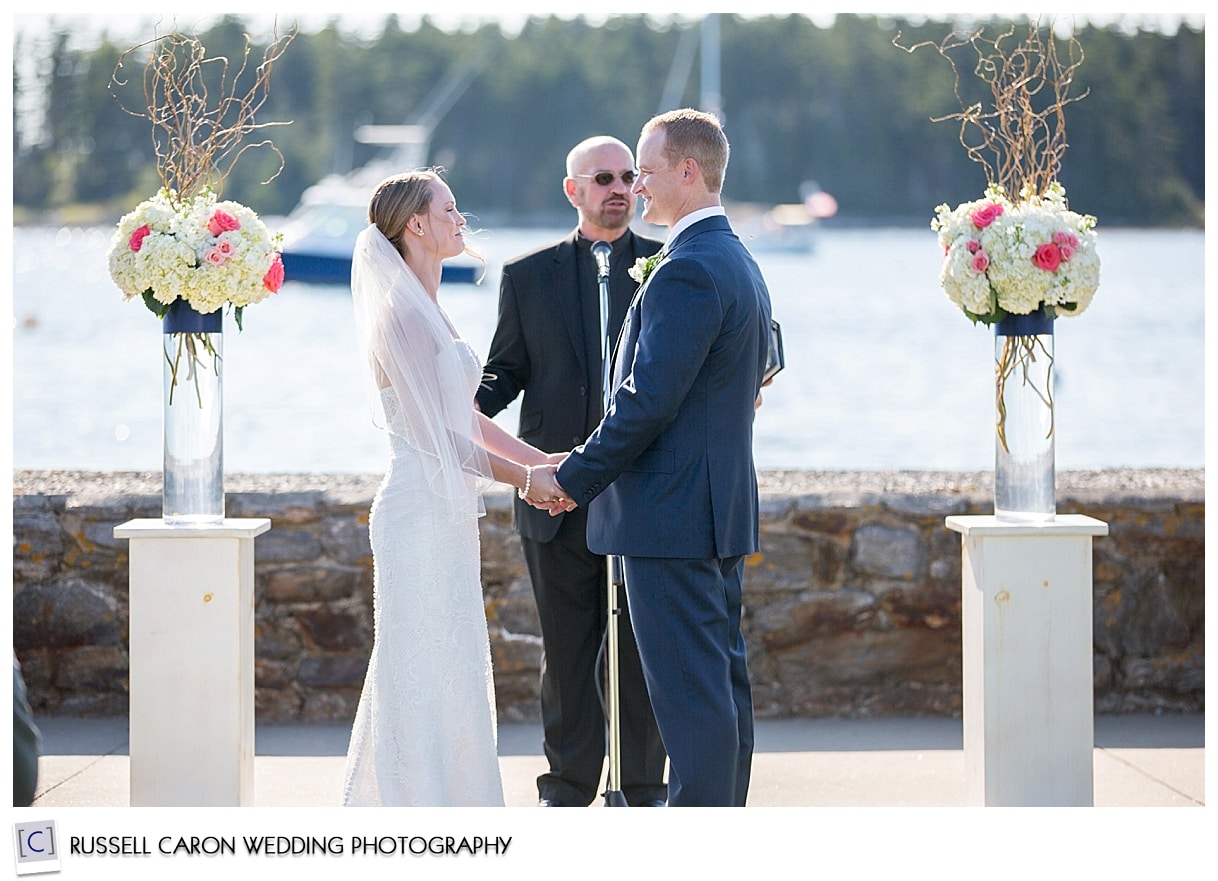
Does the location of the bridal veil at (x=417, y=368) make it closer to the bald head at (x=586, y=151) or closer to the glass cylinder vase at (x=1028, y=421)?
the bald head at (x=586, y=151)

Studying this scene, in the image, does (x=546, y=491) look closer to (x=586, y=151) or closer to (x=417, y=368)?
(x=417, y=368)

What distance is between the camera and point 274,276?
3650mm

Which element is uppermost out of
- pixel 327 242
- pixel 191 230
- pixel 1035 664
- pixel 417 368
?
pixel 327 242

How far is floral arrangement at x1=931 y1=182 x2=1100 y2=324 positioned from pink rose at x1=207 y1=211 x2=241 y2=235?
65.6 inches

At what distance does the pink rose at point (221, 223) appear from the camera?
11.7 ft

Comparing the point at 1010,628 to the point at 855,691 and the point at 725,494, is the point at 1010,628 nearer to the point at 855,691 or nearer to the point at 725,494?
the point at 725,494

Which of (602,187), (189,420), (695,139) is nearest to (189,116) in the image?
(189,420)

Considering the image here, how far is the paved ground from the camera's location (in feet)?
13.1

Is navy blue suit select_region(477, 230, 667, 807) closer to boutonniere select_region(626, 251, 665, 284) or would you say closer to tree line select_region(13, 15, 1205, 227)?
boutonniere select_region(626, 251, 665, 284)

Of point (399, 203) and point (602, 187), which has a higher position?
point (602, 187)

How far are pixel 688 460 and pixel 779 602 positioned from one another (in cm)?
162
